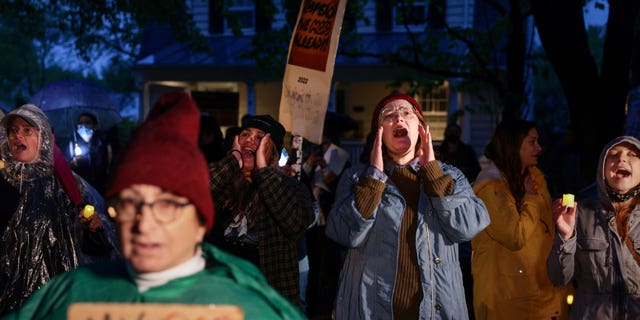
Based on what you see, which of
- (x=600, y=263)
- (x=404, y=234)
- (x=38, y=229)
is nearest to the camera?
(x=404, y=234)

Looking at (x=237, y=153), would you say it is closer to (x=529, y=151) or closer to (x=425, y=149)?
(x=425, y=149)

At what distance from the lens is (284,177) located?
5.07m

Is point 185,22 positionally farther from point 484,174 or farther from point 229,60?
point 484,174

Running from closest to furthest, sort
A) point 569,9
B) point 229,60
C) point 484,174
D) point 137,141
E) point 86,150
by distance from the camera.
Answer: point 137,141 < point 484,174 < point 569,9 < point 86,150 < point 229,60

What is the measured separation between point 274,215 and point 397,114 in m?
0.91

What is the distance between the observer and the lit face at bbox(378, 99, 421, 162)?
4.79 meters

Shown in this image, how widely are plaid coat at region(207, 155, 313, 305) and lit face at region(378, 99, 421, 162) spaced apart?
0.62m

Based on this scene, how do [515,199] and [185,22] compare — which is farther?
[185,22]

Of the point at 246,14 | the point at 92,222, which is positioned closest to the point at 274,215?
the point at 92,222

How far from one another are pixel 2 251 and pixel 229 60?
751 inches

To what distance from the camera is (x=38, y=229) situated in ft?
19.1

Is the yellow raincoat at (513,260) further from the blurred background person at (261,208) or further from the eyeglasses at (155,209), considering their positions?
the eyeglasses at (155,209)

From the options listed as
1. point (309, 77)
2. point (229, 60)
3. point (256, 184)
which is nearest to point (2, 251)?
point (256, 184)

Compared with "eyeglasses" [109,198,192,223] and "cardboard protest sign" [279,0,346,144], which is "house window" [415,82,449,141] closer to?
"cardboard protest sign" [279,0,346,144]
